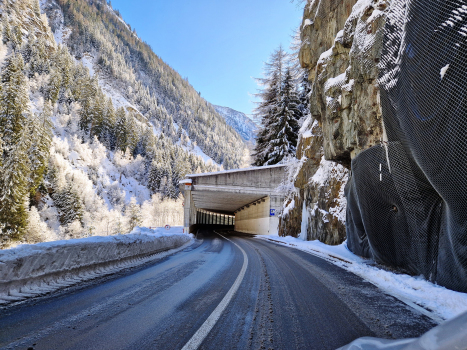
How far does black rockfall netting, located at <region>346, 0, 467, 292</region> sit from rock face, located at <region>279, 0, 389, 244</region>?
9.30 ft

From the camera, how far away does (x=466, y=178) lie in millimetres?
3727

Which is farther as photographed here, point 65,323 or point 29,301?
point 29,301

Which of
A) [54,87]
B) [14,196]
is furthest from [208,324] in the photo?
[54,87]

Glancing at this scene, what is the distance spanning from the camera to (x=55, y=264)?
457cm

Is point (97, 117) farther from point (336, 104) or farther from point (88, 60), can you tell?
point (336, 104)

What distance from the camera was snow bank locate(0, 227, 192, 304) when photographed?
366 centimetres

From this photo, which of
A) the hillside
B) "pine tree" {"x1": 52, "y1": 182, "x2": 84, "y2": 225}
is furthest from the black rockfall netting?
"pine tree" {"x1": 52, "y1": 182, "x2": 84, "y2": 225}

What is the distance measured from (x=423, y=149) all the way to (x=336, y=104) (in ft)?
27.5

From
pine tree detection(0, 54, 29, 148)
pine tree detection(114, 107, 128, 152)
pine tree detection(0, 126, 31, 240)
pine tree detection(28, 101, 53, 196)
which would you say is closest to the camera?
pine tree detection(0, 126, 31, 240)

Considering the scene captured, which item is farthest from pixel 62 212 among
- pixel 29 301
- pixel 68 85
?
pixel 68 85

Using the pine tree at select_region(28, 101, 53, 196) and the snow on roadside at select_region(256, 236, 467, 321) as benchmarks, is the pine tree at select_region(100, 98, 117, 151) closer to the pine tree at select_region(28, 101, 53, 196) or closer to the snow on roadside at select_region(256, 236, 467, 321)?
the pine tree at select_region(28, 101, 53, 196)

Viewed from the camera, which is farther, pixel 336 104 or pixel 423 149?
pixel 336 104

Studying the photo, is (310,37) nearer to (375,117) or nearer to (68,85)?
(375,117)

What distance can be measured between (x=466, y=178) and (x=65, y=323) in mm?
5844
